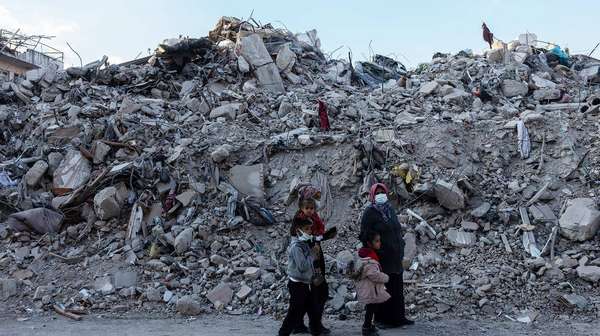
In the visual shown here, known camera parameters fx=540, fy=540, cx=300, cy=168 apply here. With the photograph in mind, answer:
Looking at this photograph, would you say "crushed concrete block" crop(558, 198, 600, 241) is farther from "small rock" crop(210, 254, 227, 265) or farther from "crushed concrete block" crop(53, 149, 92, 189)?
"crushed concrete block" crop(53, 149, 92, 189)

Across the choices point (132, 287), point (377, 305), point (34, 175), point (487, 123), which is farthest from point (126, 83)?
point (377, 305)

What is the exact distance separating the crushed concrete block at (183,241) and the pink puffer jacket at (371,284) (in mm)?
2705

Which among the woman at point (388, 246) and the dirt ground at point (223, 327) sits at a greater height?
the woman at point (388, 246)

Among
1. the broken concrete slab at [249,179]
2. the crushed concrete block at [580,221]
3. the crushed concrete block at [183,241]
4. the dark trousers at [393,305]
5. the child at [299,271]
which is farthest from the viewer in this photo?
the broken concrete slab at [249,179]

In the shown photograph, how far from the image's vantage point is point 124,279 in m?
6.31

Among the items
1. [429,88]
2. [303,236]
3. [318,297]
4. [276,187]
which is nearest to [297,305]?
[318,297]

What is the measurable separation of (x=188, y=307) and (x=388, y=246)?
2262mm

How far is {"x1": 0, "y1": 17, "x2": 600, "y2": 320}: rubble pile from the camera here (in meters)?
6.00

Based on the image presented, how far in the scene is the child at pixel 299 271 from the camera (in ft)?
15.0

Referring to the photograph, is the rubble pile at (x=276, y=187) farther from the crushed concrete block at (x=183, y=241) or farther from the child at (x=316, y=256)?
the child at (x=316, y=256)

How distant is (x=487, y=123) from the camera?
28.4 ft

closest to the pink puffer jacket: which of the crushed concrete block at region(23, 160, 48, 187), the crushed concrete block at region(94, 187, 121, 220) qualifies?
the crushed concrete block at region(94, 187, 121, 220)

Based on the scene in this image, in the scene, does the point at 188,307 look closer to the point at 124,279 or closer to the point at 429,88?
the point at 124,279

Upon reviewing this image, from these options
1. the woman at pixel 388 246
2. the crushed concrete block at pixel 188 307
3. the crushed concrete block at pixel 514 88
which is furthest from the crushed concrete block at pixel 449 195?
the crushed concrete block at pixel 514 88
